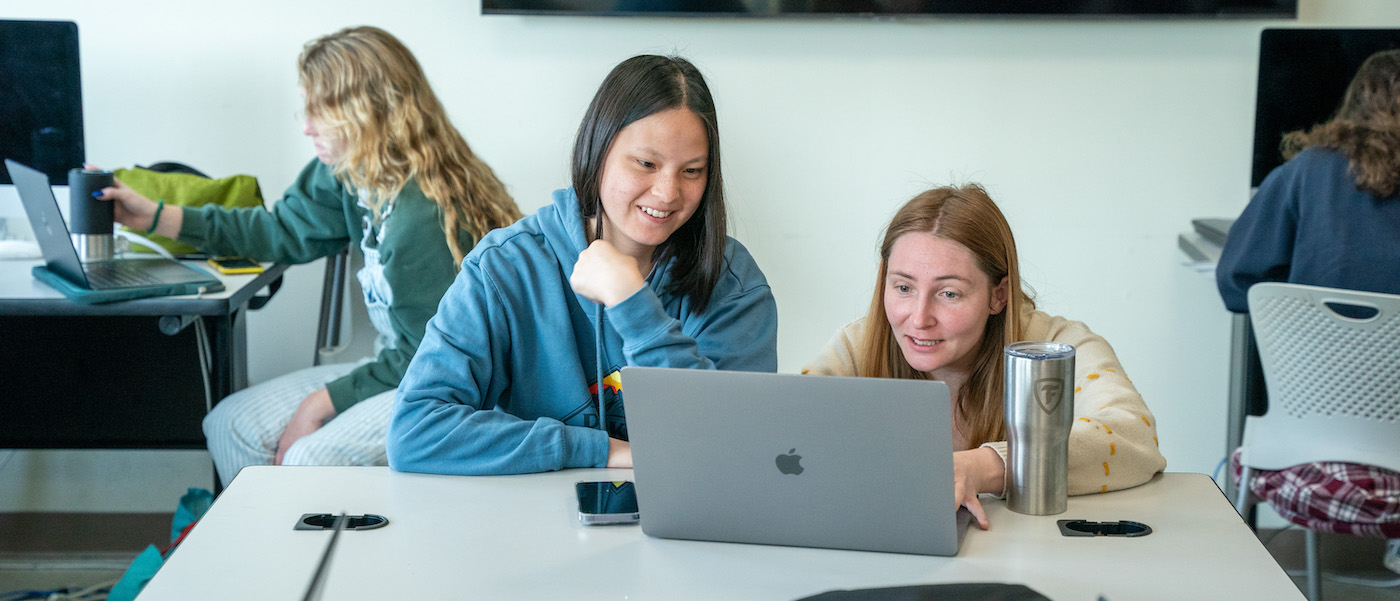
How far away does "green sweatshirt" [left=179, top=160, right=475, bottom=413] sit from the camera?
2.17 metres

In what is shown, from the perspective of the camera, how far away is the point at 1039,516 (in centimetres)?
118

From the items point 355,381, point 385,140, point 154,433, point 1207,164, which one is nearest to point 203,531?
point 355,381

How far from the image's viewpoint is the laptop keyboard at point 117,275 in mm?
2111

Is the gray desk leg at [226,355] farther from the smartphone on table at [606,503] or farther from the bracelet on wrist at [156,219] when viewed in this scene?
the smartphone on table at [606,503]

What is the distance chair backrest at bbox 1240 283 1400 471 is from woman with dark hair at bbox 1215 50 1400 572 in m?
0.04

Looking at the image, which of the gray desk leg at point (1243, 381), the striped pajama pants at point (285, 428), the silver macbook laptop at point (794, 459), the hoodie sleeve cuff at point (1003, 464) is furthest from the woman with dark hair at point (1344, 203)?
the striped pajama pants at point (285, 428)

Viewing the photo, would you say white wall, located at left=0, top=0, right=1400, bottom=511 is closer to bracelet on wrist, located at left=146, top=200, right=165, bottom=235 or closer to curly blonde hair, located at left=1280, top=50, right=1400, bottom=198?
bracelet on wrist, located at left=146, top=200, right=165, bottom=235

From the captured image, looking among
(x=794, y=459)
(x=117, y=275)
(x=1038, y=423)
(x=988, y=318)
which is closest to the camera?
(x=794, y=459)

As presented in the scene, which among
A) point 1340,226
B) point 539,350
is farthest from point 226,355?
point 1340,226

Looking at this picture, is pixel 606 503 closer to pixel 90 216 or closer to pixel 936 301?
pixel 936 301

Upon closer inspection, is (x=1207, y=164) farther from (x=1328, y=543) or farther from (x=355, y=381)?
(x=355, y=381)

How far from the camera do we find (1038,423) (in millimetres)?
1136

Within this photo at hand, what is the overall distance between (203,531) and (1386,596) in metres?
2.46

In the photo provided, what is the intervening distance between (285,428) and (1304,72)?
2207 millimetres
